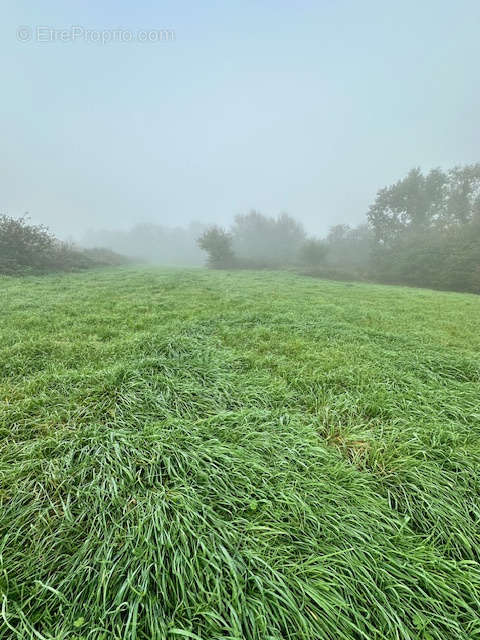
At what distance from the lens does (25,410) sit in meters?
1.92

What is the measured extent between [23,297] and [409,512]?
27.0ft

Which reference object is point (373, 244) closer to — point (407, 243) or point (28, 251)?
point (407, 243)

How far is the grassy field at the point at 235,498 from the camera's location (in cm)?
93

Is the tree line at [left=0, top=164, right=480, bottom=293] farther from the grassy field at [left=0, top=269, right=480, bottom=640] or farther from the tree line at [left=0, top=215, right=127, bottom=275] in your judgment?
the grassy field at [left=0, top=269, right=480, bottom=640]

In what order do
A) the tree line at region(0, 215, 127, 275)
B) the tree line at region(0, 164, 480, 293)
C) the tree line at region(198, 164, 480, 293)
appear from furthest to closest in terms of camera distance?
the tree line at region(198, 164, 480, 293), the tree line at region(0, 164, 480, 293), the tree line at region(0, 215, 127, 275)

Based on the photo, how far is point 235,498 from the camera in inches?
51.1

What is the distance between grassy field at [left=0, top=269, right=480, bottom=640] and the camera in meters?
0.93

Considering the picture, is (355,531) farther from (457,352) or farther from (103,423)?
(457,352)

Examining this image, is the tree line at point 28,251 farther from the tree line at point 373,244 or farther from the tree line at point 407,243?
the tree line at point 407,243

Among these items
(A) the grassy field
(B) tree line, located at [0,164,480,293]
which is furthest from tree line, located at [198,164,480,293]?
(A) the grassy field

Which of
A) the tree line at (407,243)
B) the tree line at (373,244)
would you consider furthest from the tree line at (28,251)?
the tree line at (407,243)

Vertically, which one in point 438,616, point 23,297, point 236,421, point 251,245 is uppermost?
point 251,245

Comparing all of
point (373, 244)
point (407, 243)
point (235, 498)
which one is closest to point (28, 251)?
point (235, 498)

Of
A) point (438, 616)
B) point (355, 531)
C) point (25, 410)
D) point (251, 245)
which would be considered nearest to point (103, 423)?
point (25, 410)
